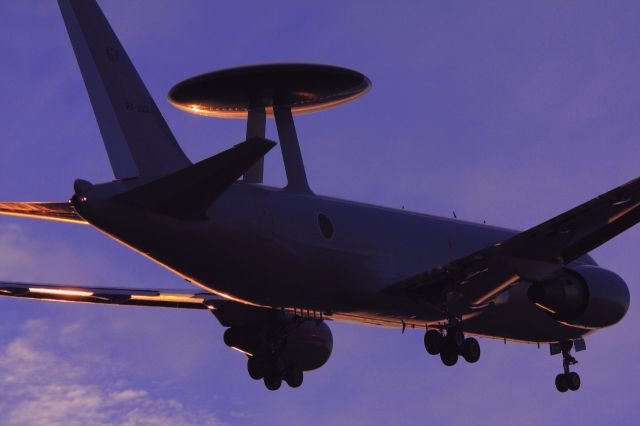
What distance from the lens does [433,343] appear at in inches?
1344

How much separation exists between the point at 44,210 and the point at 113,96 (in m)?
3.04

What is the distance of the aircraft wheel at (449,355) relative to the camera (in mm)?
33781

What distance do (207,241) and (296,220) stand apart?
10.4ft

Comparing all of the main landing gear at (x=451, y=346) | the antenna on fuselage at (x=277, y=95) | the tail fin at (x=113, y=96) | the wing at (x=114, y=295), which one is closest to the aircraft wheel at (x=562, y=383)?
the main landing gear at (x=451, y=346)

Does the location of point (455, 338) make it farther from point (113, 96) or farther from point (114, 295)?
point (113, 96)

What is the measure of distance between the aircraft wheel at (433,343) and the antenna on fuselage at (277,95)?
A: 5743 millimetres

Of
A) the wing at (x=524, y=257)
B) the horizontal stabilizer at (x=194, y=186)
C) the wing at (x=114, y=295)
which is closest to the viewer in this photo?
the horizontal stabilizer at (x=194, y=186)

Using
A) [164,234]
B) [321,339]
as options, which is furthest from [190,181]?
[321,339]

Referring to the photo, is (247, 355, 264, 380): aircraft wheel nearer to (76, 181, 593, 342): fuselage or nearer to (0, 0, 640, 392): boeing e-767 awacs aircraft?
(0, 0, 640, 392): boeing e-767 awacs aircraft

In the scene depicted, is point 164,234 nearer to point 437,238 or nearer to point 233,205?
point 233,205

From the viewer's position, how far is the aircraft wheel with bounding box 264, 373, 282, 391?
35250 millimetres

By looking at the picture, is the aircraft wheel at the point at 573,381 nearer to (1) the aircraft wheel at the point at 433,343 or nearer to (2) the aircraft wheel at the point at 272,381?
(1) the aircraft wheel at the point at 433,343

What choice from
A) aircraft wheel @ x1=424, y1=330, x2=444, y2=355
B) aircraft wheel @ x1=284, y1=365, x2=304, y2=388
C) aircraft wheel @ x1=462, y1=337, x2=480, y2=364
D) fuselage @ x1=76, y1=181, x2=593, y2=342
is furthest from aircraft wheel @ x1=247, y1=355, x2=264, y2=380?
aircraft wheel @ x1=462, y1=337, x2=480, y2=364

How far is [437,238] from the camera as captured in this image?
35.4 m
